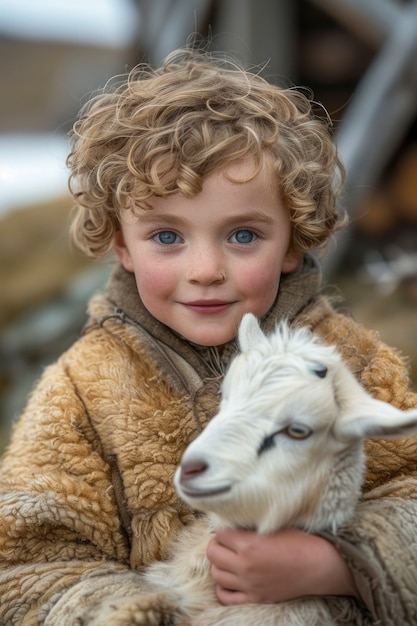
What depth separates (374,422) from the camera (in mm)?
2205

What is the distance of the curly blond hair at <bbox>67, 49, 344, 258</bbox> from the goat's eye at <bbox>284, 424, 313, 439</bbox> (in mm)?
800

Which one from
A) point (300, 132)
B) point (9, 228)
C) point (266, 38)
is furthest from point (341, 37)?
point (300, 132)

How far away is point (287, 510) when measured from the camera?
232 centimetres

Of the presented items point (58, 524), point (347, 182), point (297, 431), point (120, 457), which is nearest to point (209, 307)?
point (120, 457)

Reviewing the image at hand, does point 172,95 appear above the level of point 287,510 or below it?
above

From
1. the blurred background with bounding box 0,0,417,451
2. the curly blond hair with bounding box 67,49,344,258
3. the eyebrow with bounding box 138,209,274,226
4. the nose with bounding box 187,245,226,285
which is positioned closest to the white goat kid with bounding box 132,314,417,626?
the nose with bounding box 187,245,226,285

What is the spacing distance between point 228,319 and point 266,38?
5.78 metres

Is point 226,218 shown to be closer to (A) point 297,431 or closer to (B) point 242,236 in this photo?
(B) point 242,236

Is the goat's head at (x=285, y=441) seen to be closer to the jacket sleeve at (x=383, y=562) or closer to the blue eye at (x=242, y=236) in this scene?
the jacket sleeve at (x=383, y=562)

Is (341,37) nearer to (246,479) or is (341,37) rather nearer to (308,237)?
(308,237)

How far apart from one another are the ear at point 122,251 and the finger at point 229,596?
1.11 m

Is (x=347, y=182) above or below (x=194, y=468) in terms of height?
above

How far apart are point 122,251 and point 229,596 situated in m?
1.21

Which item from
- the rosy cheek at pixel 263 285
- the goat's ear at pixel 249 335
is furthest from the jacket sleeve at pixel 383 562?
the rosy cheek at pixel 263 285
